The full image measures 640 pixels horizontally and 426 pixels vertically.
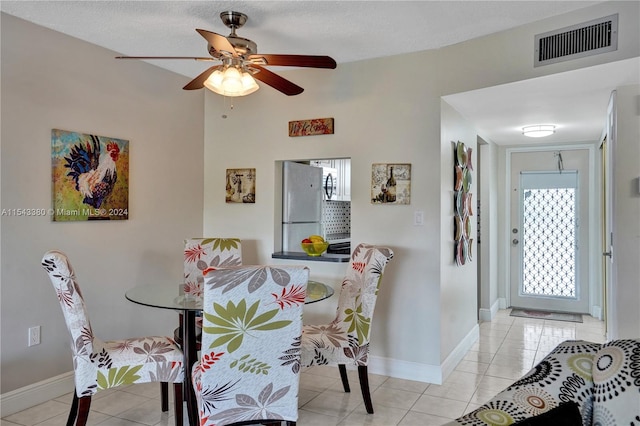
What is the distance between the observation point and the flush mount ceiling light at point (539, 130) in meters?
4.14

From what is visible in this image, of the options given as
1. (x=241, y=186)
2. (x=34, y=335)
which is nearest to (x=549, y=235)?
(x=241, y=186)

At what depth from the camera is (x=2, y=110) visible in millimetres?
2660

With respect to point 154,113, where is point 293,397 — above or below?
below

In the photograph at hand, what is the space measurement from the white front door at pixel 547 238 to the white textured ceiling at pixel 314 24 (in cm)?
214

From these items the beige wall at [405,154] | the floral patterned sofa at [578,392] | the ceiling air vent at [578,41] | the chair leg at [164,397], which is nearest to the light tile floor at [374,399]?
the chair leg at [164,397]

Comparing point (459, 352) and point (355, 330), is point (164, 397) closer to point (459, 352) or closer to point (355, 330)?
point (355, 330)

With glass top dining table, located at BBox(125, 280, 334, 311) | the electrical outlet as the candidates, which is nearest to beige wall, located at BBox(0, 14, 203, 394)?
the electrical outlet

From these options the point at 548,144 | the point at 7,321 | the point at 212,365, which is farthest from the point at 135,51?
the point at 548,144

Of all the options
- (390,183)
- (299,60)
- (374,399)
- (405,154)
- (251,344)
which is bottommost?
(374,399)

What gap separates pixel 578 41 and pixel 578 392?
84.2 inches

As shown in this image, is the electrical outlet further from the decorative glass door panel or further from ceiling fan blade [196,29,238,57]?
the decorative glass door panel

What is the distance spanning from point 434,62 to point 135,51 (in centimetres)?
225

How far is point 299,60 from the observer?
2.36 m

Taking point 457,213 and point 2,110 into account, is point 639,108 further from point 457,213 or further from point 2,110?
point 2,110
